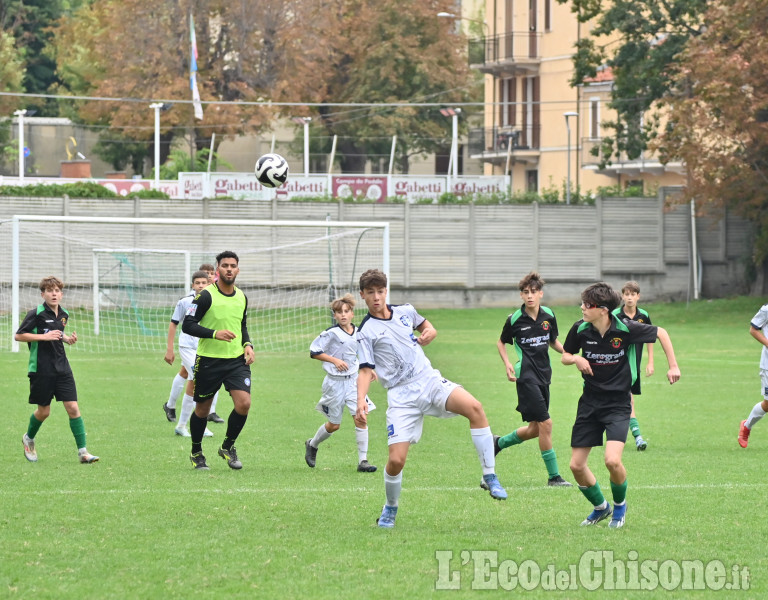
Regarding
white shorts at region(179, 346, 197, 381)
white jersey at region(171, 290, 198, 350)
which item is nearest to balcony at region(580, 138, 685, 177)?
white jersey at region(171, 290, 198, 350)

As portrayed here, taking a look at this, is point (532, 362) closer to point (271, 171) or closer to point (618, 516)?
point (618, 516)

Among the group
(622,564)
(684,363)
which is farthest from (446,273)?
(622,564)

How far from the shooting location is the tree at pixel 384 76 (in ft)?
189

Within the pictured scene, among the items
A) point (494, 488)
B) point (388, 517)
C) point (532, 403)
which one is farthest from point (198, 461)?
point (494, 488)

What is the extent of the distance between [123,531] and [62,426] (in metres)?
7.15

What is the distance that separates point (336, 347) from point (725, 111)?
22783 millimetres

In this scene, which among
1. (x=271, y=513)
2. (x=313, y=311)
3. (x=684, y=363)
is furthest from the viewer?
(x=313, y=311)

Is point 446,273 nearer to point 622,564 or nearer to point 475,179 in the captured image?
point 475,179

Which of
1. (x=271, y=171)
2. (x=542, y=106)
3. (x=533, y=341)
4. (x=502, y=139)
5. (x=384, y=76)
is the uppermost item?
(x=384, y=76)

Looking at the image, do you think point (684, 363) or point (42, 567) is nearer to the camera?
point (42, 567)

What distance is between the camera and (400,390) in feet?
29.2

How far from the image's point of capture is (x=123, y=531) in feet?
28.1

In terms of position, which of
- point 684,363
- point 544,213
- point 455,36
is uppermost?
point 455,36

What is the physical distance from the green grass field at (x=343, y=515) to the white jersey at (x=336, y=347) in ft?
3.09
